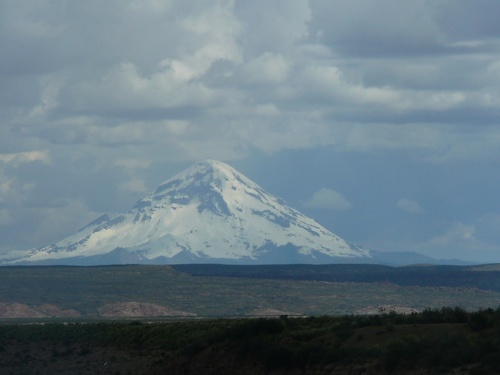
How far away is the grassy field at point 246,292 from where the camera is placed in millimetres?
160750

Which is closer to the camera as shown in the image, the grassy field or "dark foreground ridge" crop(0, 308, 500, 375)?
"dark foreground ridge" crop(0, 308, 500, 375)

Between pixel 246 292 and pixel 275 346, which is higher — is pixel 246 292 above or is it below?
above

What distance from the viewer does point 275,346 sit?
183ft

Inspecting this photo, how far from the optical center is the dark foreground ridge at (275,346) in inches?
1841

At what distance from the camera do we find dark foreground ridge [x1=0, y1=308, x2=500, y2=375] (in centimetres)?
4675

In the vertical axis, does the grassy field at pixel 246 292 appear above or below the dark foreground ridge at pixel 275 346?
above

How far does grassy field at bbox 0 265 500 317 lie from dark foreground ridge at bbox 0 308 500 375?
2937 inches

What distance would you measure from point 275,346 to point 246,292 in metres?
122

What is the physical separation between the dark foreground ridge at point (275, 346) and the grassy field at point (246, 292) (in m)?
74.6

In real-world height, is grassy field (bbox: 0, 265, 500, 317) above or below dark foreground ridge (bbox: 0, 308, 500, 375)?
above

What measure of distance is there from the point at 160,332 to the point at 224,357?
16880 mm

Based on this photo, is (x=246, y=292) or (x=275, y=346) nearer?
(x=275, y=346)

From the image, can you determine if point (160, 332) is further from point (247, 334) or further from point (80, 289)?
point (80, 289)

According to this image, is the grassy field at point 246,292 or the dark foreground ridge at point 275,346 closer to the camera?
the dark foreground ridge at point 275,346
